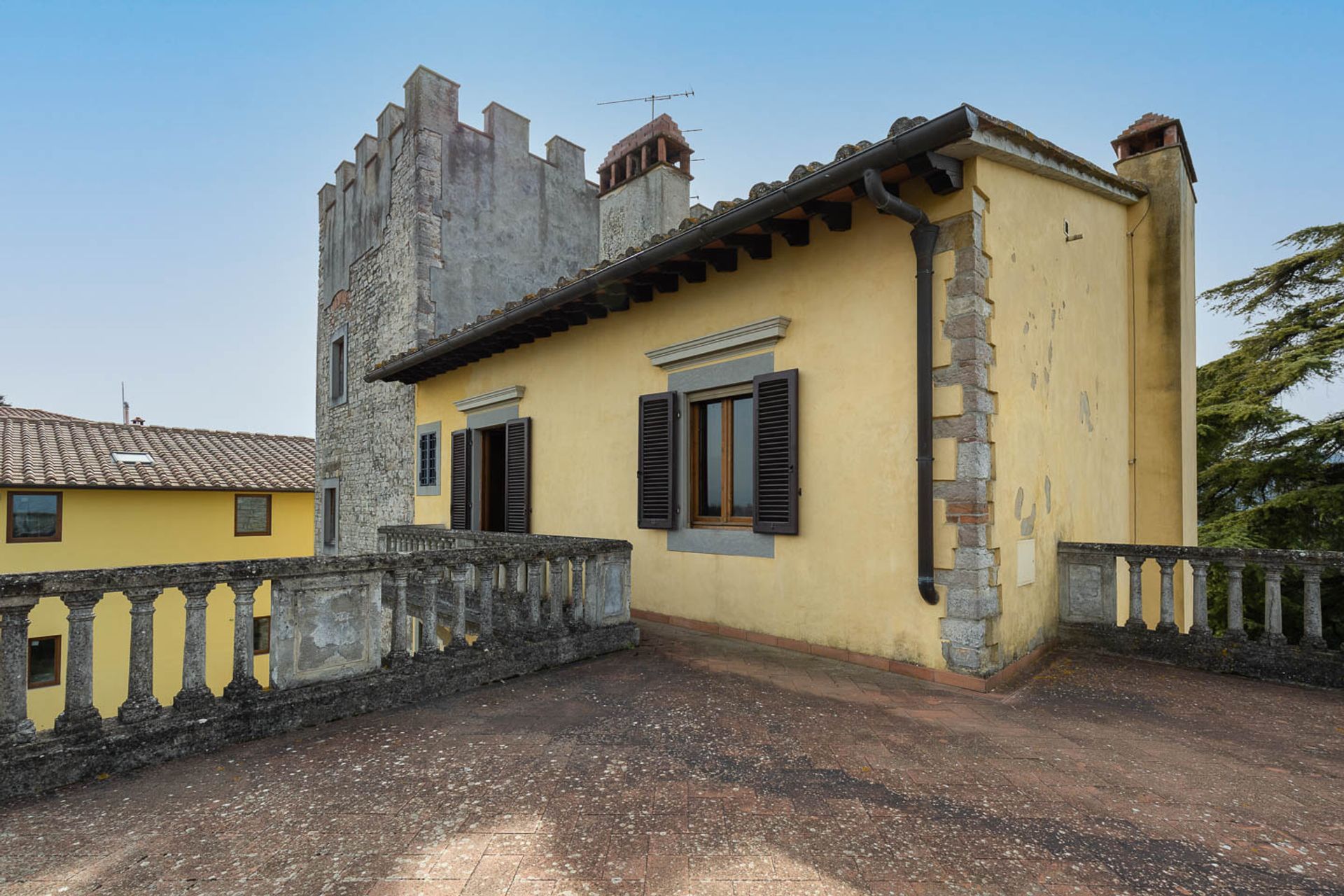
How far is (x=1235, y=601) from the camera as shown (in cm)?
475

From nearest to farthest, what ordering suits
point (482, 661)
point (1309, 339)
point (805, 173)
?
point (482, 661) → point (805, 173) → point (1309, 339)

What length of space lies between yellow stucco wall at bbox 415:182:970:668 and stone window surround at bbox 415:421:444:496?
4463 millimetres

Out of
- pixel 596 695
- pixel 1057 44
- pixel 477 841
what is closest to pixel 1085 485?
pixel 1057 44

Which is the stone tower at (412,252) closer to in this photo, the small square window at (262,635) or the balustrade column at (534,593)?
the small square window at (262,635)

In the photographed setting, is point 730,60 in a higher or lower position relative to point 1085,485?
higher

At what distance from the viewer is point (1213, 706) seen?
3963 mm

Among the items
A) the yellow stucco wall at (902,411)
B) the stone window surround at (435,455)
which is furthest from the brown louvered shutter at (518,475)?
the stone window surround at (435,455)

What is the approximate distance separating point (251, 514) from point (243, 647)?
1635 cm

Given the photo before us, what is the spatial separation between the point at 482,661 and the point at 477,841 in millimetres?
2074

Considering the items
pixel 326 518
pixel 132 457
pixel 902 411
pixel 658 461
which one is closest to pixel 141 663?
pixel 658 461

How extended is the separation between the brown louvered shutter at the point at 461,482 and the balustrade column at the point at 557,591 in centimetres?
485

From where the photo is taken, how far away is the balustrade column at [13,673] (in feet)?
8.97

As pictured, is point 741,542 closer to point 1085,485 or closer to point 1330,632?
point 1085,485

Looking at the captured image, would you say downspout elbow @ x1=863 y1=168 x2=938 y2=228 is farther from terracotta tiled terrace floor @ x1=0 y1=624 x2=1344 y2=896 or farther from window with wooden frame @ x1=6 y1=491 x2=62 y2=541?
window with wooden frame @ x1=6 y1=491 x2=62 y2=541
